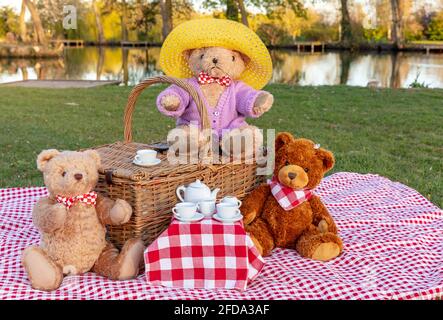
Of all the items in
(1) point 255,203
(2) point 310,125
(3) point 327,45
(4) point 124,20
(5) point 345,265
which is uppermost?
(4) point 124,20

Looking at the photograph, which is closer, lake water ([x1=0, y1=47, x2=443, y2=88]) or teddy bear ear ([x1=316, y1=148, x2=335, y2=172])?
teddy bear ear ([x1=316, y1=148, x2=335, y2=172])

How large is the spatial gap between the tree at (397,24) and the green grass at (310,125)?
45.4 feet

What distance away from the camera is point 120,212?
199 centimetres

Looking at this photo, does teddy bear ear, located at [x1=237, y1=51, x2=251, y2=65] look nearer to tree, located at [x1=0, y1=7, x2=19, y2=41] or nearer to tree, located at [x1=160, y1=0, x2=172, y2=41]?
tree, located at [x1=160, y1=0, x2=172, y2=41]

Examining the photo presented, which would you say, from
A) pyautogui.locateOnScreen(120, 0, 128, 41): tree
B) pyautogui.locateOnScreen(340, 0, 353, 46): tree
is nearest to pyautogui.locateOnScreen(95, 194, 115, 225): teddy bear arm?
pyautogui.locateOnScreen(340, 0, 353, 46): tree

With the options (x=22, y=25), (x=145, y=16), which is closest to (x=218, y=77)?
(x=22, y=25)

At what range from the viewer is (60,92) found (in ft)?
29.6

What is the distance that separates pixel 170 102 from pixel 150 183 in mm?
681

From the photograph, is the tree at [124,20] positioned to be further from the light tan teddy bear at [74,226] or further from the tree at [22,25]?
the light tan teddy bear at [74,226]

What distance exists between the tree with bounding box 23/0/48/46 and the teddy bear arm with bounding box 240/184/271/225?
2009 cm

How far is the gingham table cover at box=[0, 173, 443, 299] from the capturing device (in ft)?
6.35

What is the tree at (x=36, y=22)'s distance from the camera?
2002cm

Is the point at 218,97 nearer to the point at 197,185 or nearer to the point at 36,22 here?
the point at 197,185

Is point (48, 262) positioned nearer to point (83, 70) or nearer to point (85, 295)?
point (85, 295)
